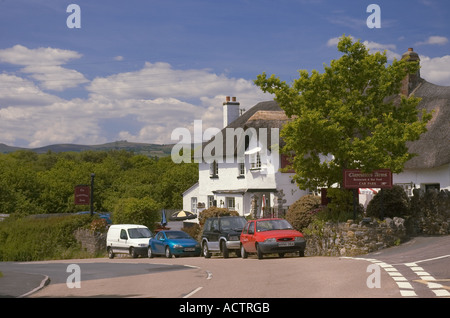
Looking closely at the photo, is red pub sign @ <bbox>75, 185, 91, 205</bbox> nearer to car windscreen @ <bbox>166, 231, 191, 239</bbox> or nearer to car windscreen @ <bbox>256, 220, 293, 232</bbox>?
car windscreen @ <bbox>166, 231, 191, 239</bbox>

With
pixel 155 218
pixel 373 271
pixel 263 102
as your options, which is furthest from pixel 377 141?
pixel 263 102

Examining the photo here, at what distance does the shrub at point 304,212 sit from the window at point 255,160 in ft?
60.1

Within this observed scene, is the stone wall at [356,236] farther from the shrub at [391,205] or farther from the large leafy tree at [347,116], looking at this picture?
the large leafy tree at [347,116]

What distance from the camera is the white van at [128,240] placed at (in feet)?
127

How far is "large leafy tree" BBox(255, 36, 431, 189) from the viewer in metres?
30.1

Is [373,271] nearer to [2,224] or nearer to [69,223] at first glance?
[69,223]

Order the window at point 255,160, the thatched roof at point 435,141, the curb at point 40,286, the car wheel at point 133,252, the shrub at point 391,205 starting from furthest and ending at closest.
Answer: the window at point 255,160, the thatched roof at point 435,141, the car wheel at point 133,252, the shrub at point 391,205, the curb at point 40,286

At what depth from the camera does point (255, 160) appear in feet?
175

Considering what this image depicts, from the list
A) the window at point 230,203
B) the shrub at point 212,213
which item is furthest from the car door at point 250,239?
the window at point 230,203

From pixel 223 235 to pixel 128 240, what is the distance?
9.05 meters

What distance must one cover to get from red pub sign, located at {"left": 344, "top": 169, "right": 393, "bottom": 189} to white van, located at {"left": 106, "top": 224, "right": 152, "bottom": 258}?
13530 millimetres

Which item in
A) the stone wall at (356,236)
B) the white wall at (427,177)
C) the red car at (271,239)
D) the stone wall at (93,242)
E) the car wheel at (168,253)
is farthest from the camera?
the stone wall at (93,242)

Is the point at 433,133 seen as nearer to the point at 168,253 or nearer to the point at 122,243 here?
the point at 168,253

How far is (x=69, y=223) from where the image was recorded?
47125 millimetres
